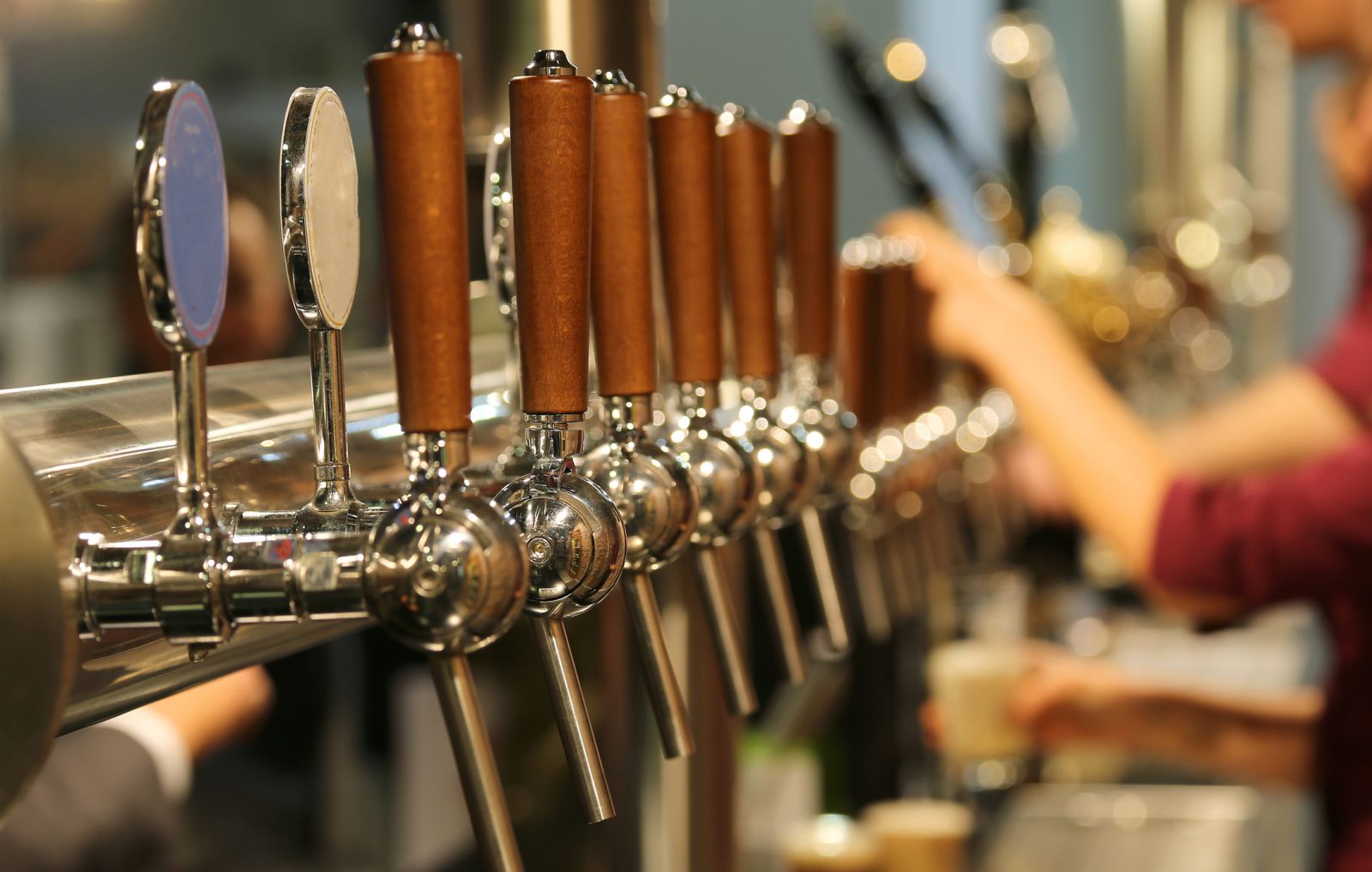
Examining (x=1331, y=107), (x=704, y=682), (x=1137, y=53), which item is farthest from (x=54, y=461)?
(x=1137, y=53)

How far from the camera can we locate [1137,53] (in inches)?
163

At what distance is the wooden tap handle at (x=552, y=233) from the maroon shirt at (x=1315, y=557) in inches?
39.1

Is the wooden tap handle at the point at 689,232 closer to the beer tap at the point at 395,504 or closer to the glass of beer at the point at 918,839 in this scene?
the beer tap at the point at 395,504

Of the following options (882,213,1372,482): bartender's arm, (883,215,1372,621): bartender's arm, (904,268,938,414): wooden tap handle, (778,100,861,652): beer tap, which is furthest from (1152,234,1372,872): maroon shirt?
(778,100,861,652): beer tap

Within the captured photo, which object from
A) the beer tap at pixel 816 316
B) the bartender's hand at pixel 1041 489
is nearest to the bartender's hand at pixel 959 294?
the beer tap at pixel 816 316

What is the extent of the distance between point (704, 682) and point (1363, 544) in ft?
2.04

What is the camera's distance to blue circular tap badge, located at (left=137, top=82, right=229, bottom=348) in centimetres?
34

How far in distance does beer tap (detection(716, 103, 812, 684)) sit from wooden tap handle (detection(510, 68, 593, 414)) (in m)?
0.17

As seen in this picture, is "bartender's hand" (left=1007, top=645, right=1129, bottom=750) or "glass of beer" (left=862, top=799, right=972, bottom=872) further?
"bartender's hand" (left=1007, top=645, right=1129, bottom=750)

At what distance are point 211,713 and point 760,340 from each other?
771 mm

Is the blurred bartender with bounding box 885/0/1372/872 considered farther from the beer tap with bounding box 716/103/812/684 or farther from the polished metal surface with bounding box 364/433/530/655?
the polished metal surface with bounding box 364/433/530/655

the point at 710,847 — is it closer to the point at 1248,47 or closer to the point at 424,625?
the point at 424,625

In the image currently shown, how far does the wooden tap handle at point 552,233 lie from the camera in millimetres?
410

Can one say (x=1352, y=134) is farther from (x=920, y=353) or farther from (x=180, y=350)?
(x=180, y=350)
